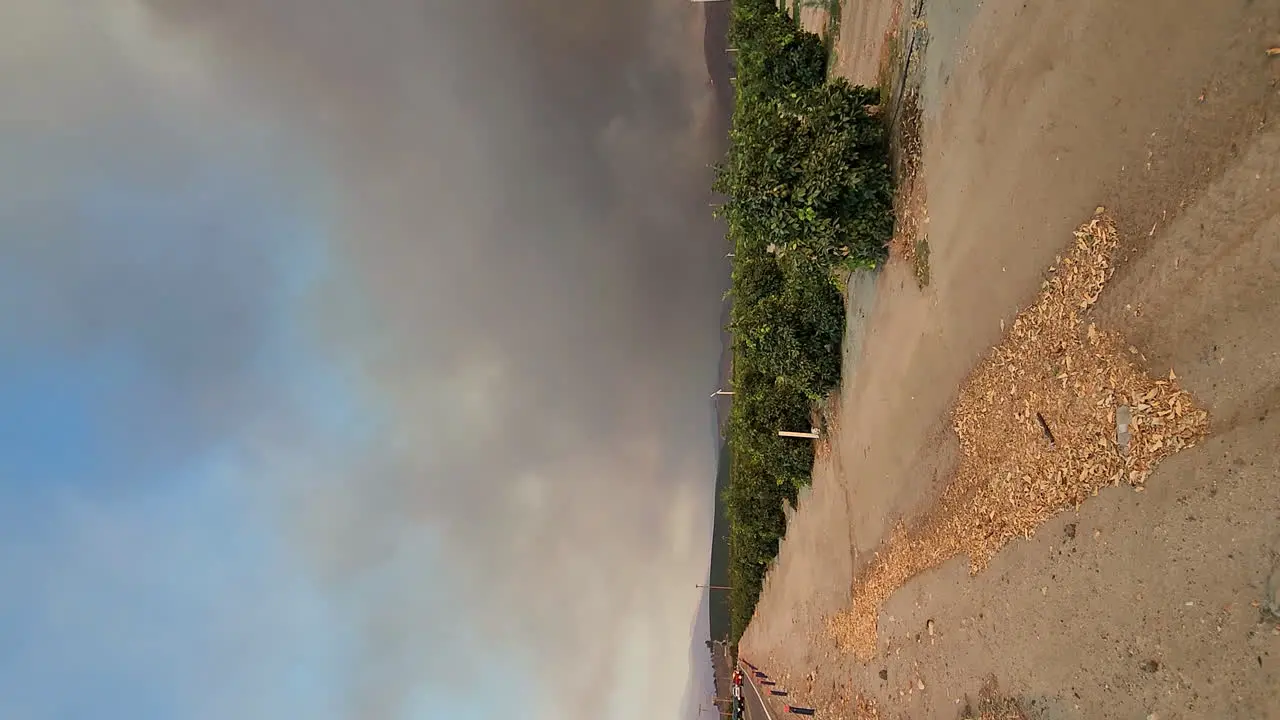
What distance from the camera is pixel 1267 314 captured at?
5.09 metres

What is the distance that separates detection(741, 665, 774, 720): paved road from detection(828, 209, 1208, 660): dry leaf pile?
550 inches

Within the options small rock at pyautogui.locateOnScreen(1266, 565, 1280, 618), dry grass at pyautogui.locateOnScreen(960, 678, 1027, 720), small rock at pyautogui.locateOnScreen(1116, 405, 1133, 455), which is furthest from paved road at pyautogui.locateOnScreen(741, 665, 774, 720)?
small rock at pyautogui.locateOnScreen(1266, 565, 1280, 618)

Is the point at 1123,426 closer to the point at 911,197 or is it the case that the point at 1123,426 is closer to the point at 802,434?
the point at 911,197

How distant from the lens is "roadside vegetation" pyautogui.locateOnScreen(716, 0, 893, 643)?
11.2m

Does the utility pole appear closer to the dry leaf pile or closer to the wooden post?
the wooden post

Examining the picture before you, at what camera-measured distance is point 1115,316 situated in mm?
6566

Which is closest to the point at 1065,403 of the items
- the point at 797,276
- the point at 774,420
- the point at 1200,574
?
the point at 1200,574

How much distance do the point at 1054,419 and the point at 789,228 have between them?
5.29 metres

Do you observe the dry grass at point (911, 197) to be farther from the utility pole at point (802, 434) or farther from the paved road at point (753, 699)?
the paved road at point (753, 699)

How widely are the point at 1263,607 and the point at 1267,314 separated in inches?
82.9

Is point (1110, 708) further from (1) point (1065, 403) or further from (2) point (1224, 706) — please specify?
(1) point (1065, 403)

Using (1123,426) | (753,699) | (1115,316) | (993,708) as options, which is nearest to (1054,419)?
(1123,426)

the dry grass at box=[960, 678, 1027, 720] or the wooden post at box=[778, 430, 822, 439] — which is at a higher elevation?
the wooden post at box=[778, 430, 822, 439]

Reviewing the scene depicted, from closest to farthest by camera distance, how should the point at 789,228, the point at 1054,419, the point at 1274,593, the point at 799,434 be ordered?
the point at 1274,593 < the point at 1054,419 < the point at 789,228 < the point at 799,434
